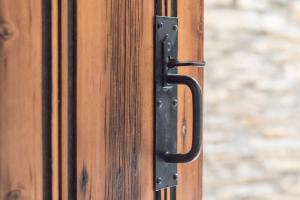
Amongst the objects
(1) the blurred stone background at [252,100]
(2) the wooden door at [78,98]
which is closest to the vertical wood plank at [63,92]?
(2) the wooden door at [78,98]

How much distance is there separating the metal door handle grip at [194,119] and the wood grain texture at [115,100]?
4cm

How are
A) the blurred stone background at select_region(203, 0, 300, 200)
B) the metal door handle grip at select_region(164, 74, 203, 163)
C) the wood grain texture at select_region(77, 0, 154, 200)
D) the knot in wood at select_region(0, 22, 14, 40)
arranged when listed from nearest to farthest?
1. the knot in wood at select_region(0, 22, 14, 40)
2. the wood grain texture at select_region(77, 0, 154, 200)
3. the metal door handle grip at select_region(164, 74, 203, 163)
4. the blurred stone background at select_region(203, 0, 300, 200)

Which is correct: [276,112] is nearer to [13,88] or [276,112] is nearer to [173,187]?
[173,187]

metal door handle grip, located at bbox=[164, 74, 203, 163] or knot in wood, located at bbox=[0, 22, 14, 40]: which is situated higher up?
knot in wood, located at bbox=[0, 22, 14, 40]

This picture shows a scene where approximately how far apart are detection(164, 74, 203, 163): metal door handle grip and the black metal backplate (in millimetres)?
17

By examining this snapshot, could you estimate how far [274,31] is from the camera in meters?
2.89

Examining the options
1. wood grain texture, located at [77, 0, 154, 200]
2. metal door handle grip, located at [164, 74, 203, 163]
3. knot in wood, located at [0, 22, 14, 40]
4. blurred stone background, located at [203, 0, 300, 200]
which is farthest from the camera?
blurred stone background, located at [203, 0, 300, 200]

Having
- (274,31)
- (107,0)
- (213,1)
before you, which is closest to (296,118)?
(274,31)

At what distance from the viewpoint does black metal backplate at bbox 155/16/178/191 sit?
1.08 meters

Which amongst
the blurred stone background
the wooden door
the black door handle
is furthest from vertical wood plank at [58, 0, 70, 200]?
the blurred stone background

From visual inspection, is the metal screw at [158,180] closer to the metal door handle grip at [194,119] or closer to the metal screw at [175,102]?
the metal door handle grip at [194,119]

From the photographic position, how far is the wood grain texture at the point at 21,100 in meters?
0.84

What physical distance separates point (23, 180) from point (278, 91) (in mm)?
2209

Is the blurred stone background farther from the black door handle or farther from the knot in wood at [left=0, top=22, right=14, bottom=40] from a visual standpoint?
the knot in wood at [left=0, top=22, right=14, bottom=40]
